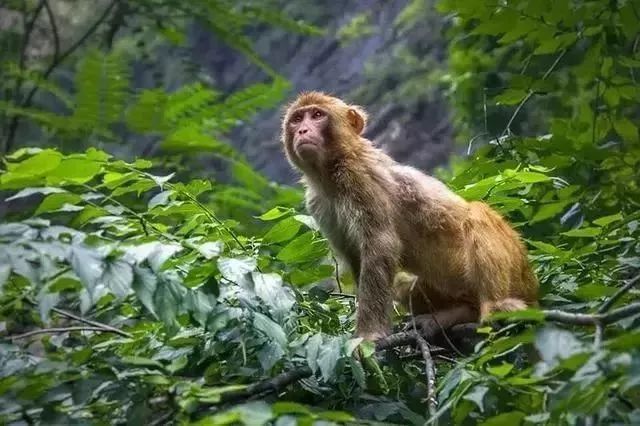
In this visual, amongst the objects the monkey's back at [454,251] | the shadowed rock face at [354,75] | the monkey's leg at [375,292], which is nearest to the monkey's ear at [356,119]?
the monkey's back at [454,251]

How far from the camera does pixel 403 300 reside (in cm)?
525

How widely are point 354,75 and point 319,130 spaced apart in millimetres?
11730

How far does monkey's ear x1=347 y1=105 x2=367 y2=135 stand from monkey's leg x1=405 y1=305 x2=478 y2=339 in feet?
4.00

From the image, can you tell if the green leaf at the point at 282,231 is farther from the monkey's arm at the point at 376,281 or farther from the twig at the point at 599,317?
the twig at the point at 599,317

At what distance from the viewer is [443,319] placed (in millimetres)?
4965

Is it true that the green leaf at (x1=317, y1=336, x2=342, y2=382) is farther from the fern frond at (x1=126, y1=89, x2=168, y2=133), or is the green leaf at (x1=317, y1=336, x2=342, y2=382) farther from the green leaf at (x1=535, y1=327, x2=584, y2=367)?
the fern frond at (x1=126, y1=89, x2=168, y2=133)

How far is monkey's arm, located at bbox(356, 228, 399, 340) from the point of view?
4.54m

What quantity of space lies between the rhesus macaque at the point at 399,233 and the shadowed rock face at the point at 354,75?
9527mm

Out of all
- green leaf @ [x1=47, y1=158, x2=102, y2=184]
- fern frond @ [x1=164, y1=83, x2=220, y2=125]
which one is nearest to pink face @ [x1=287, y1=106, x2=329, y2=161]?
green leaf @ [x1=47, y1=158, x2=102, y2=184]

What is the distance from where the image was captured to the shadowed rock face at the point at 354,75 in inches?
619

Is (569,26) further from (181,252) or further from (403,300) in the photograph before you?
(181,252)

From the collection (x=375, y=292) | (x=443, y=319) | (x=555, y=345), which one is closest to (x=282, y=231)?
(x=375, y=292)

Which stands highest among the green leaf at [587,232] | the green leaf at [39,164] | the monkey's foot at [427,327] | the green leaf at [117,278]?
the green leaf at [39,164]

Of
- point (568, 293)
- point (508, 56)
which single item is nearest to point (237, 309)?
point (568, 293)
